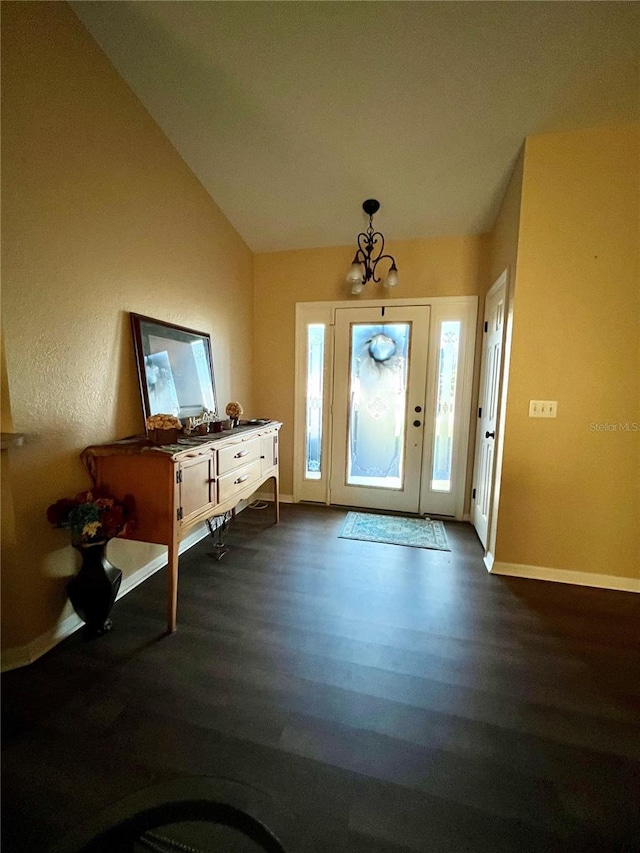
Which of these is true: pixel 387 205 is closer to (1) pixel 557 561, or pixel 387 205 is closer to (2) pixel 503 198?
(2) pixel 503 198

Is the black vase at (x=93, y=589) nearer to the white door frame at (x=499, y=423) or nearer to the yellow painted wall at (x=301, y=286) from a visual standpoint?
the yellow painted wall at (x=301, y=286)

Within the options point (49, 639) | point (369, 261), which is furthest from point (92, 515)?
point (369, 261)

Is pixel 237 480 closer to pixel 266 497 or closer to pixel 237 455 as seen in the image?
pixel 237 455

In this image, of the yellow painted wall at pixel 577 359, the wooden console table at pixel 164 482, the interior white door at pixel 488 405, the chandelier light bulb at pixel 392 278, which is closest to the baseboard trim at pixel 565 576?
the yellow painted wall at pixel 577 359

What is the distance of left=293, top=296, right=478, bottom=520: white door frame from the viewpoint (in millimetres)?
3070

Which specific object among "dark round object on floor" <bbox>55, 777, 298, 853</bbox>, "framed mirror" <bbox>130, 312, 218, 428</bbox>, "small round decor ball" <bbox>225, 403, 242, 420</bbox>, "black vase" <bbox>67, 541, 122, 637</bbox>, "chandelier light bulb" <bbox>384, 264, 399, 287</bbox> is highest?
"chandelier light bulb" <bbox>384, 264, 399, 287</bbox>

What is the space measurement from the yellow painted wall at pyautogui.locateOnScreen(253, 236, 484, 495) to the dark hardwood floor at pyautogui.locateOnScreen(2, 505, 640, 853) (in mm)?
1866

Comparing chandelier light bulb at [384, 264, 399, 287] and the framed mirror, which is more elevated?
chandelier light bulb at [384, 264, 399, 287]

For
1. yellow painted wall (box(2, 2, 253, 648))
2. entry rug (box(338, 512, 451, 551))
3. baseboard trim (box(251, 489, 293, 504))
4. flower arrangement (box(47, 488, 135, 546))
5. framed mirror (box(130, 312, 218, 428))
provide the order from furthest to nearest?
baseboard trim (box(251, 489, 293, 504))
entry rug (box(338, 512, 451, 551))
framed mirror (box(130, 312, 218, 428))
flower arrangement (box(47, 488, 135, 546))
yellow painted wall (box(2, 2, 253, 648))

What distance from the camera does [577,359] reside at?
2145mm

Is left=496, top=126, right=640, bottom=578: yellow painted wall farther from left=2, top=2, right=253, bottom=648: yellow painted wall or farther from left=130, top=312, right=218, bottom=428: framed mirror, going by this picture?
left=2, top=2, right=253, bottom=648: yellow painted wall

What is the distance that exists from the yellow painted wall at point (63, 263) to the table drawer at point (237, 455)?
54 cm

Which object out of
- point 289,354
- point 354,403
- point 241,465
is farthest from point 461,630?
point 289,354

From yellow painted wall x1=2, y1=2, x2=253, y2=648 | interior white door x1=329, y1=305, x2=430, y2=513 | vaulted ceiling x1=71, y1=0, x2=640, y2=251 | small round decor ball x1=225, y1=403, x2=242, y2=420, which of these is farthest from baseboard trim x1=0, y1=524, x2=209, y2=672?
vaulted ceiling x1=71, y1=0, x2=640, y2=251
